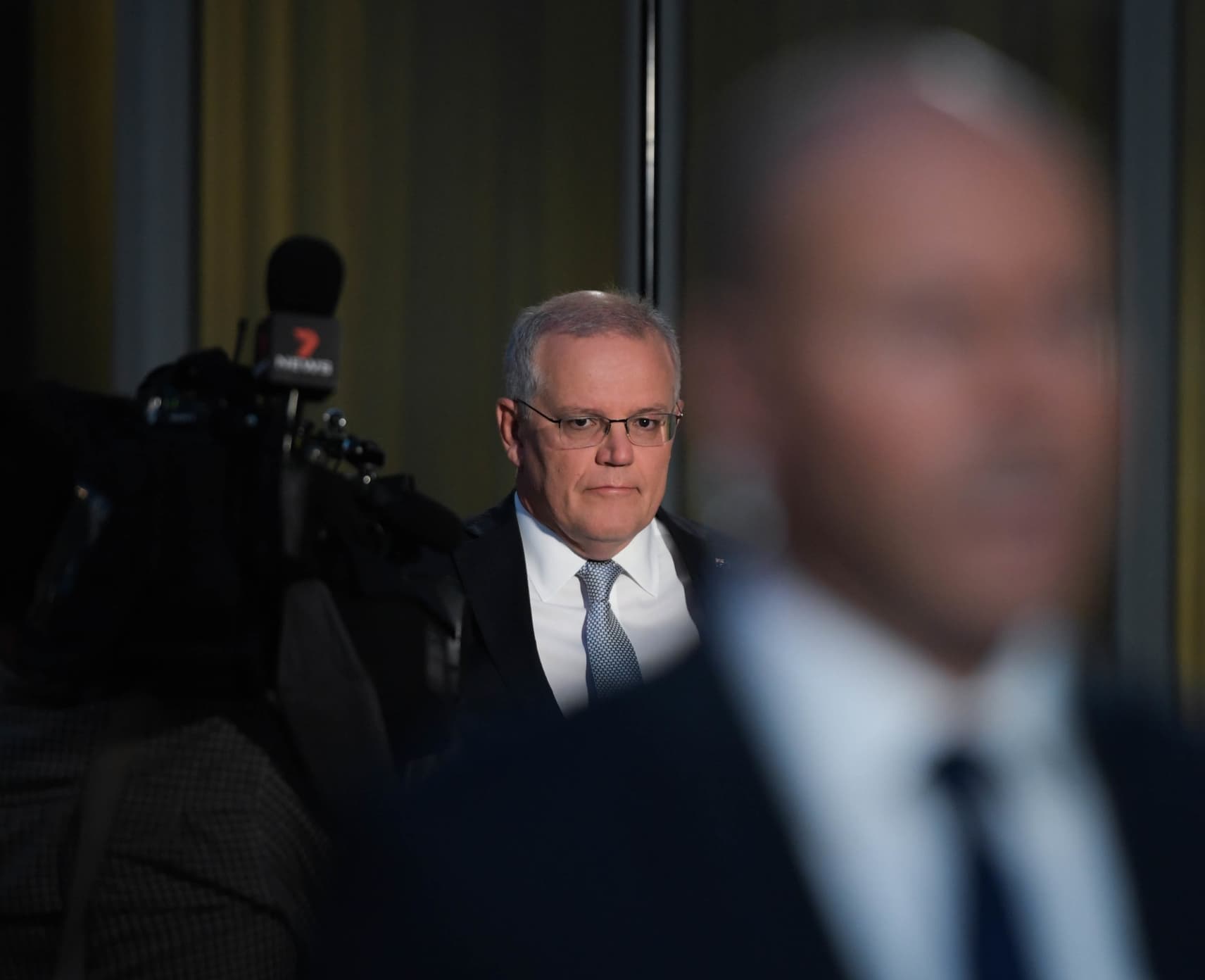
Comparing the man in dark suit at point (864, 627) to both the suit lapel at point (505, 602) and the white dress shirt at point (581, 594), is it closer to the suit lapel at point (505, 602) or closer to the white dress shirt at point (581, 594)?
the suit lapel at point (505, 602)

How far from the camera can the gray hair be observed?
2.07 metres

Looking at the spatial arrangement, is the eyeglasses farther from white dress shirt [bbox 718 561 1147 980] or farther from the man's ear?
white dress shirt [bbox 718 561 1147 980]

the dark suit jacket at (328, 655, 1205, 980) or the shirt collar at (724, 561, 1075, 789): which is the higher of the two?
the shirt collar at (724, 561, 1075, 789)

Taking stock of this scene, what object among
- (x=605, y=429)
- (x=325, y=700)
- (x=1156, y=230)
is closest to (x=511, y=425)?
(x=605, y=429)

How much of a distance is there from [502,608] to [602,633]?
0.14 m

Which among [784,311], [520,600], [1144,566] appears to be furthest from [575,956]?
[1144,566]

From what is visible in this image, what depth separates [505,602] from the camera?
1.91 meters

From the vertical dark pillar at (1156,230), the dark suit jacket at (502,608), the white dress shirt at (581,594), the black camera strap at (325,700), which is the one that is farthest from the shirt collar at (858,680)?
the vertical dark pillar at (1156,230)

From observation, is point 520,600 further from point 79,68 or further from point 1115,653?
point 79,68

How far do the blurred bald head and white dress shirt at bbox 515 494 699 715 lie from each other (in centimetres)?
145

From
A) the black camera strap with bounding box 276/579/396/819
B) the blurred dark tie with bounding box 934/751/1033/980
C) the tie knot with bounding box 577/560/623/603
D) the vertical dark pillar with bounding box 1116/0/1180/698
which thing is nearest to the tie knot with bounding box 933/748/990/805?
the blurred dark tie with bounding box 934/751/1033/980

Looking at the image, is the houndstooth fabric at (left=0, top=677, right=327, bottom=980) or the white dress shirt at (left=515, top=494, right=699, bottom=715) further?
the white dress shirt at (left=515, top=494, right=699, bottom=715)

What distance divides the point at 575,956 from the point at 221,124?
327 centimetres

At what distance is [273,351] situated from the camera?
53.3 inches
